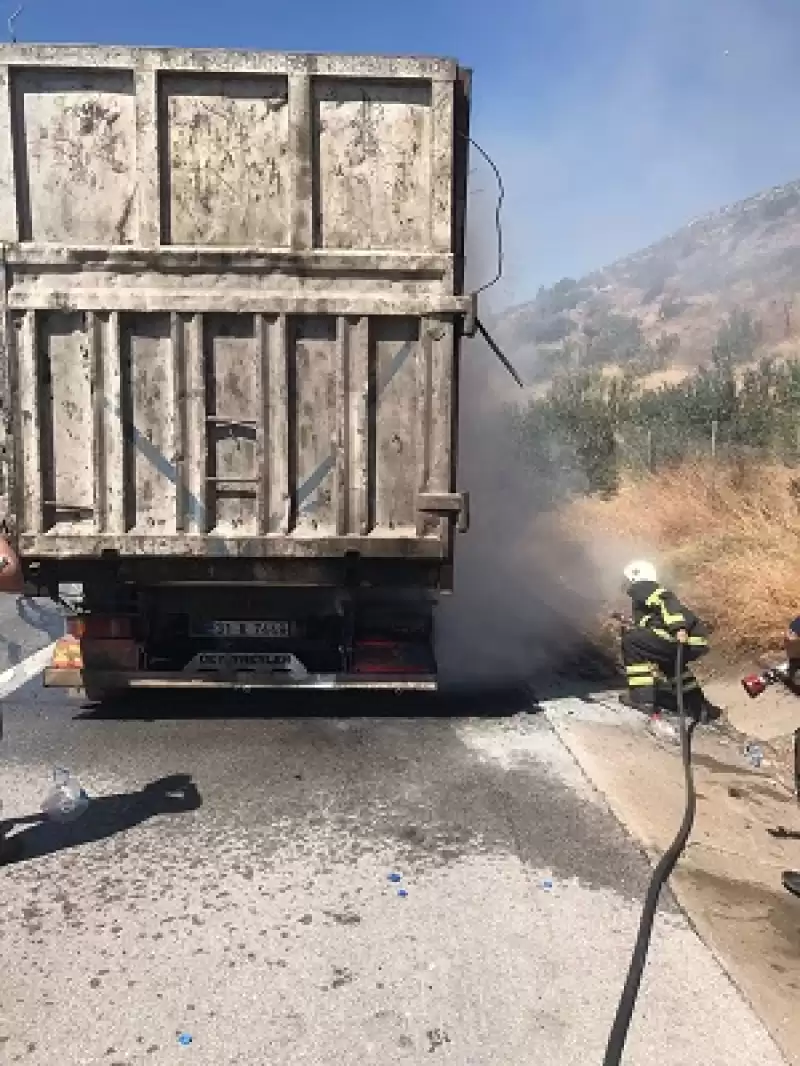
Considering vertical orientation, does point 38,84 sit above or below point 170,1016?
above

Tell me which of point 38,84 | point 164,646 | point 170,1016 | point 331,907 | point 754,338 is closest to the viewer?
point 170,1016

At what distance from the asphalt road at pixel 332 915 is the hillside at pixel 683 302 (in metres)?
8.34

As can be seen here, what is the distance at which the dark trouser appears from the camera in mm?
6387

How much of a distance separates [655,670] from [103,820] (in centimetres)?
372

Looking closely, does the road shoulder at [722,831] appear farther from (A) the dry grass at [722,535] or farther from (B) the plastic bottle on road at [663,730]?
(A) the dry grass at [722,535]

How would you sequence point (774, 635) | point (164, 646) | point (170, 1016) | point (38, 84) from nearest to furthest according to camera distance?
1. point (170, 1016)
2. point (38, 84)
3. point (164, 646)
4. point (774, 635)

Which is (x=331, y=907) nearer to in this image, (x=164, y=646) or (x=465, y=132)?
(x=164, y=646)

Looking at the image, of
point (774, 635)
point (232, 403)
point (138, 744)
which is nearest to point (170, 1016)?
point (138, 744)

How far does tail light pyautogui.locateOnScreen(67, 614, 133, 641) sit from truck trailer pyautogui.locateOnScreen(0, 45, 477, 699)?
1.40 ft

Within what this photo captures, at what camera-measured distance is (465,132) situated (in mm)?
5211

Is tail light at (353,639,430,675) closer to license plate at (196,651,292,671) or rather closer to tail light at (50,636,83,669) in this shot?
license plate at (196,651,292,671)

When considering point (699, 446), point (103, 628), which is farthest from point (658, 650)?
point (699, 446)

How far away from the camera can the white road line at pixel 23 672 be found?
693cm

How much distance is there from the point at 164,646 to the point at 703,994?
386 cm
